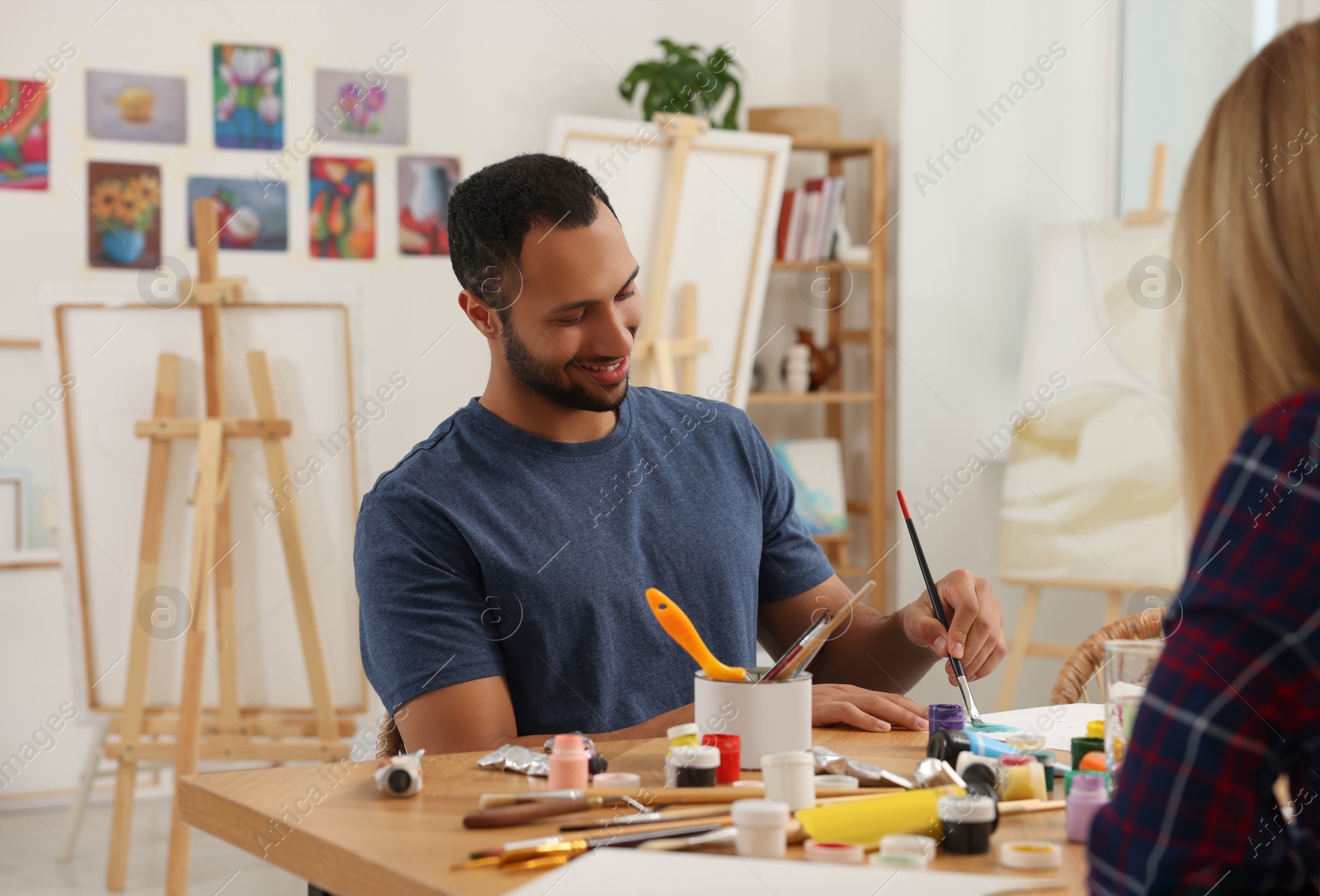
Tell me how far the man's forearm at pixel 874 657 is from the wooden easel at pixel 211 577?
1421mm

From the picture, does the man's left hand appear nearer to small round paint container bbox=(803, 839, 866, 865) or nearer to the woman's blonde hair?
small round paint container bbox=(803, 839, 866, 865)

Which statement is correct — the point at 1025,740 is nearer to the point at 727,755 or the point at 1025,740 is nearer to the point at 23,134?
the point at 727,755

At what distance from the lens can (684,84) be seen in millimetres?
3824

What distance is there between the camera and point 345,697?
293cm

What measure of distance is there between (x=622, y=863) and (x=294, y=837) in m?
0.27

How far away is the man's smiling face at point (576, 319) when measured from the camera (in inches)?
63.7

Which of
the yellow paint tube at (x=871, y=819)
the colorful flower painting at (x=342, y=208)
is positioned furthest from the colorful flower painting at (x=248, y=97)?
the yellow paint tube at (x=871, y=819)

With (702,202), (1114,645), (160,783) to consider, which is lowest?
(160,783)

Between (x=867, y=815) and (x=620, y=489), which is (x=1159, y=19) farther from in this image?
(x=867, y=815)

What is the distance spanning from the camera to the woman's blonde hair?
675 mm

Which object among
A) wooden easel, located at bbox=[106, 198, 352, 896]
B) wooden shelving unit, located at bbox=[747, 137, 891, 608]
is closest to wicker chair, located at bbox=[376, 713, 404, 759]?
wooden easel, located at bbox=[106, 198, 352, 896]

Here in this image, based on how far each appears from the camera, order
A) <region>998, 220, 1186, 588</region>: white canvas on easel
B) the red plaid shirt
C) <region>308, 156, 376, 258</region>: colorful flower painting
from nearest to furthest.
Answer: the red plaid shirt → <region>998, 220, 1186, 588</region>: white canvas on easel → <region>308, 156, 376, 258</region>: colorful flower painting

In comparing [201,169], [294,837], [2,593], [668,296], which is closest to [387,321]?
[201,169]

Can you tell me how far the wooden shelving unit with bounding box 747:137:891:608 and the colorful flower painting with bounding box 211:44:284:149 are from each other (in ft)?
4.94
